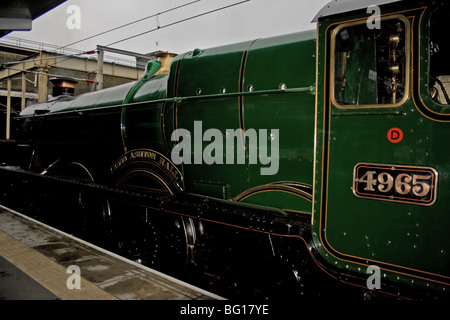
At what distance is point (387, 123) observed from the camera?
2.32m

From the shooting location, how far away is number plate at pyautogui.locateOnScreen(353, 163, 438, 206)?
7.09 ft

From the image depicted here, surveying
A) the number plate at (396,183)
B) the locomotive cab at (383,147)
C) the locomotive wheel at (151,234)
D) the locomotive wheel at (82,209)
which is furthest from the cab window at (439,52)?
the locomotive wheel at (82,209)

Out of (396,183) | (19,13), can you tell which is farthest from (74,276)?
(19,13)

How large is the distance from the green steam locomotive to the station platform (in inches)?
21.2

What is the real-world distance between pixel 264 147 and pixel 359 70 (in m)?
1.08

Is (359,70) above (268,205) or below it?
above

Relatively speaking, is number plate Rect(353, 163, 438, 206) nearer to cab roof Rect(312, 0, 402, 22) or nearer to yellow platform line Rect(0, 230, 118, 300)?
cab roof Rect(312, 0, 402, 22)

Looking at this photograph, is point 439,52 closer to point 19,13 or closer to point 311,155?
point 311,155

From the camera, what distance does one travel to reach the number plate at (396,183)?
7.09 feet

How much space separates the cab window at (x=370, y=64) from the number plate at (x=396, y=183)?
0.45m

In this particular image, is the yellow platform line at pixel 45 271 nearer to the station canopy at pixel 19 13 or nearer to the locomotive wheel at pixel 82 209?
the locomotive wheel at pixel 82 209

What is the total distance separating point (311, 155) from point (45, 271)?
305 centimetres

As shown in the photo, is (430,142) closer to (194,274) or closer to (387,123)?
(387,123)
